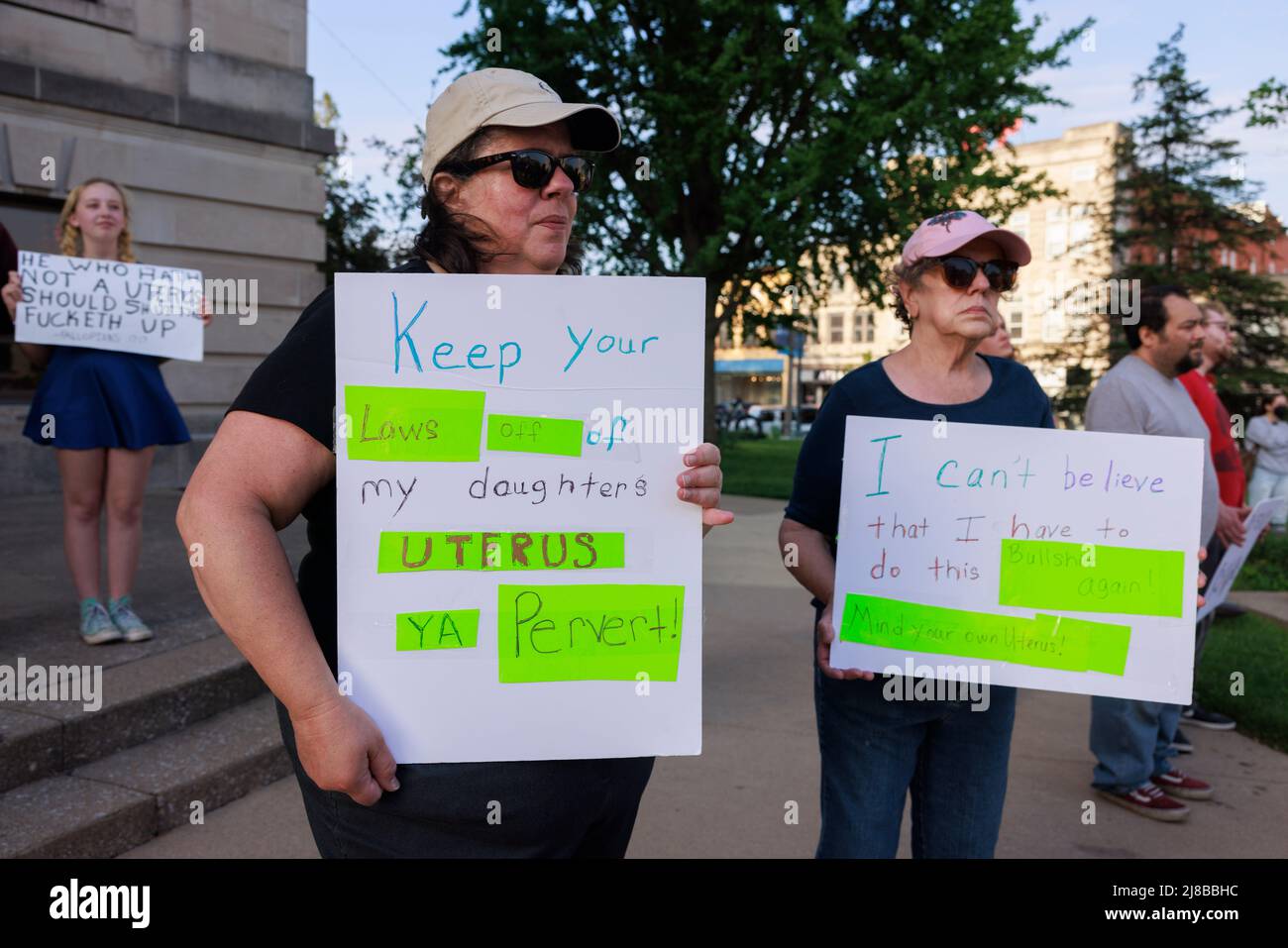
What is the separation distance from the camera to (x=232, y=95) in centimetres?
1026

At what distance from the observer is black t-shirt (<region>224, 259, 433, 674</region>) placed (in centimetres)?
135

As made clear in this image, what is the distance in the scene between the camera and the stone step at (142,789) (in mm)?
2908

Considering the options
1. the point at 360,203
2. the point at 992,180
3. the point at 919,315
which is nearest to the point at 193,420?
the point at 360,203

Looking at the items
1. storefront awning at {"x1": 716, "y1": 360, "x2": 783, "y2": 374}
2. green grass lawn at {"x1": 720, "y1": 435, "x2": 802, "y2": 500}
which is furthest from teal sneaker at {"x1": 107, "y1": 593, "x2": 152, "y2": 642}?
storefront awning at {"x1": 716, "y1": 360, "x2": 783, "y2": 374}

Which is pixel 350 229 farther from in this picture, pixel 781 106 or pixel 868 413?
pixel 868 413

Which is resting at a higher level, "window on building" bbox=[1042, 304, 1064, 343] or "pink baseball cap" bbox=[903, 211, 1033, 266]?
"window on building" bbox=[1042, 304, 1064, 343]

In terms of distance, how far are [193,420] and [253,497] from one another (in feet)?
32.1

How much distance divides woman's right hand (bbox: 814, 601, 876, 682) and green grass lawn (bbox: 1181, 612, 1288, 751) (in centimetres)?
363

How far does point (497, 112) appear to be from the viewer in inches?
61.9

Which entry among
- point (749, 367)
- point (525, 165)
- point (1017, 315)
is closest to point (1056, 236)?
point (1017, 315)

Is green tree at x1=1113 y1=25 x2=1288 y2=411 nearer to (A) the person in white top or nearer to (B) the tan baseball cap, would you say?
(A) the person in white top

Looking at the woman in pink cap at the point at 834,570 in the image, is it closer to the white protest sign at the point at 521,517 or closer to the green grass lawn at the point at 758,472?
the white protest sign at the point at 521,517

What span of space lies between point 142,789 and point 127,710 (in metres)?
0.39

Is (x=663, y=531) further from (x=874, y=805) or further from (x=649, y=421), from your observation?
(x=874, y=805)
